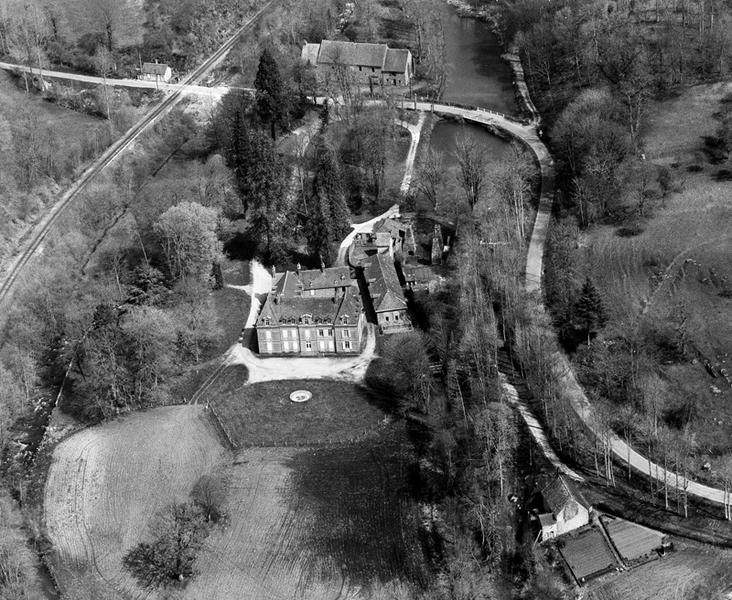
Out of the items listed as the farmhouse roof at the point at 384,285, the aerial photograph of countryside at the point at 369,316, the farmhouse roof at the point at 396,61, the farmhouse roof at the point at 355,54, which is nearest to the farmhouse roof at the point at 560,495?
the aerial photograph of countryside at the point at 369,316

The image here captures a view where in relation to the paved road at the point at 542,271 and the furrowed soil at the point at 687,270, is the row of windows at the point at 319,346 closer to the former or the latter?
the paved road at the point at 542,271

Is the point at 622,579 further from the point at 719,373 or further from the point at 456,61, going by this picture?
the point at 456,61

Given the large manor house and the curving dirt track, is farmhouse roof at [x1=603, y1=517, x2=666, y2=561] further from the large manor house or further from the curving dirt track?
the large manor house

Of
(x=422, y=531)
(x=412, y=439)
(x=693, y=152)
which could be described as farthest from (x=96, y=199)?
(x=693, y=152)

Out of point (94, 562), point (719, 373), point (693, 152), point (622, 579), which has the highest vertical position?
point (693, 152)

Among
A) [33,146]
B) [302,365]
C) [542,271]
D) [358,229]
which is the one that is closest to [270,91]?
[358,229]

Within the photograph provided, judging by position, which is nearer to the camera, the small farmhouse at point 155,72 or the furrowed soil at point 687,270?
the furrowed soil at point 687,270

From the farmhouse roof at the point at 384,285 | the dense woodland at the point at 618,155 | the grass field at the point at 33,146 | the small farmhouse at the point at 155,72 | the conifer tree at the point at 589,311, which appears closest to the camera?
the dense woodland at the point at 618,155
